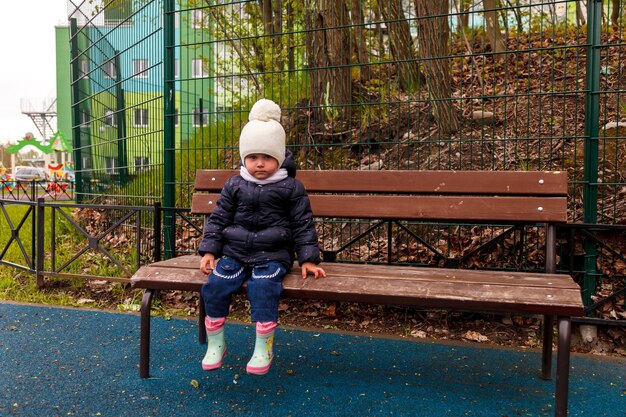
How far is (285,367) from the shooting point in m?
3.23

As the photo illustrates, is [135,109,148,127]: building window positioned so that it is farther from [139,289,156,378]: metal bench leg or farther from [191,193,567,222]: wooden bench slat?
[139,289,156,378]: metal bench leg

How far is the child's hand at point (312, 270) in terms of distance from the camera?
2.80 meters

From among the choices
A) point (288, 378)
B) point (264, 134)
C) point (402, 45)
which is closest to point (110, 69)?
point (402, 45)

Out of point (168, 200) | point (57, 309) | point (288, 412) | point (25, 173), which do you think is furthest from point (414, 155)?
point (25, 173)

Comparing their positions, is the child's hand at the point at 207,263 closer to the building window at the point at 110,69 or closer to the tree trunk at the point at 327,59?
the tree trunk at the point at 327,59

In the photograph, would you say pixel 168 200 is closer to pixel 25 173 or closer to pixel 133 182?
pixel 133 182

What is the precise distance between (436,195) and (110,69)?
15.5 feet

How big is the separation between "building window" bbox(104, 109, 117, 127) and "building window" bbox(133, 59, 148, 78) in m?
0.83

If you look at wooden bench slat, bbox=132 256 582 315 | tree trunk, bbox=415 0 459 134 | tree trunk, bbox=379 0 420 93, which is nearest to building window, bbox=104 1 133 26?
tree trunk, bbox=379 0 420 93

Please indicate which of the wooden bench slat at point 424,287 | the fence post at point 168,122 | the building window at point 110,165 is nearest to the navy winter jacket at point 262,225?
the wooden bench slat at point 424,287

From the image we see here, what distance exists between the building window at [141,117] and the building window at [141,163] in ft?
1.09

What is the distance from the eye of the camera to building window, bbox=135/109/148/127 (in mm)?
5426

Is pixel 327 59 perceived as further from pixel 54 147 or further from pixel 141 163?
pixel 54 147

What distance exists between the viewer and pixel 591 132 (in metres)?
3.50
